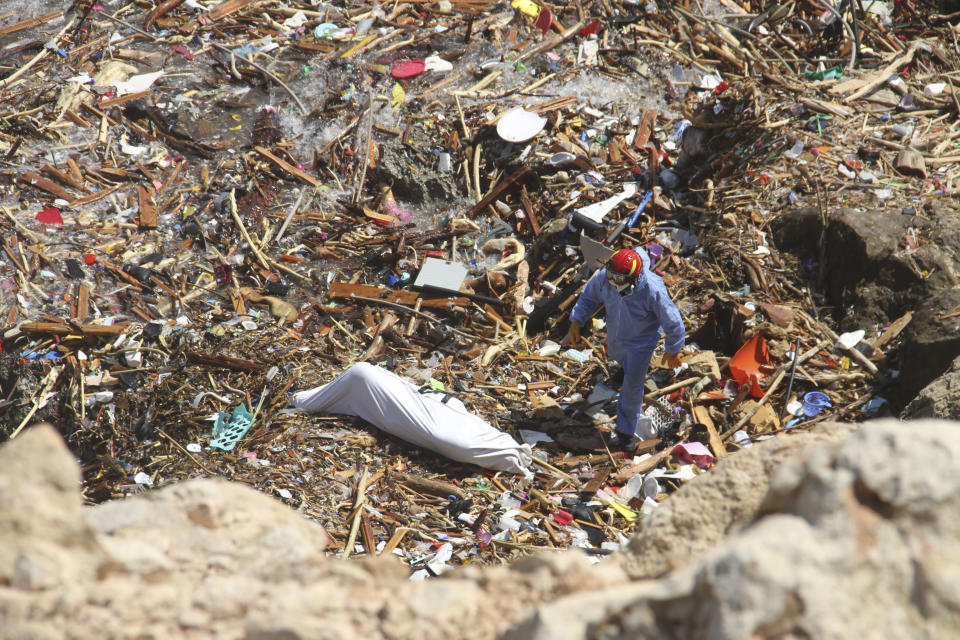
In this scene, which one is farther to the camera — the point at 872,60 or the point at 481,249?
the point at 872,60

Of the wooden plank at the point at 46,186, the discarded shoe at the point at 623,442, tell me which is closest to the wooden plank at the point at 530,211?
the discarded shoe at the point at 623,442

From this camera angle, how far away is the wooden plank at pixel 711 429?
551 cm

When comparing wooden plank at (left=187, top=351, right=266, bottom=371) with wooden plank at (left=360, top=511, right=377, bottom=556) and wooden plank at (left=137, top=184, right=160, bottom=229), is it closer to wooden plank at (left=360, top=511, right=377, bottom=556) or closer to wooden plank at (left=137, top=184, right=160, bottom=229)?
wooden plank at (left=360, top=511, right=377, bottom=556)

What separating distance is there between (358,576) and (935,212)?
6.53 metres

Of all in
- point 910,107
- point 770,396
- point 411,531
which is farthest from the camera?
point 910,107

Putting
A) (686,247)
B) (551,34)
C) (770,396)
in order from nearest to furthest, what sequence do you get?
(770,396) < (686,247) < (551,34)

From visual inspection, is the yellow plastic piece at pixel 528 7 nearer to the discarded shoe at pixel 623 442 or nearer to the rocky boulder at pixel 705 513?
the discarded shoe at pixel 623 442

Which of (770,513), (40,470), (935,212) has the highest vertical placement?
(40,470)

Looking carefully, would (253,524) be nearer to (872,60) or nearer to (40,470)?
(40,470)

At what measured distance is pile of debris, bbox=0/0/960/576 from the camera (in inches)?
215

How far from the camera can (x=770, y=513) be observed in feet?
5.99

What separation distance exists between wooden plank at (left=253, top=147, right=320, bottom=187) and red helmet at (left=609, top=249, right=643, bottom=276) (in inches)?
172

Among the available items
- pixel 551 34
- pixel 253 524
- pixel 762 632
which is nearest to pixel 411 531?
pixel 253 524

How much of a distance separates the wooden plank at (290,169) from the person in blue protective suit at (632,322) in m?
3.82
